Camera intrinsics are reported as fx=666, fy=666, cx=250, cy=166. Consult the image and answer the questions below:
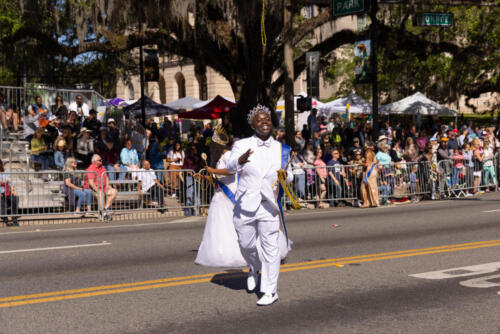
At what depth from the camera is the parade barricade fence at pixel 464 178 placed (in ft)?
60.5

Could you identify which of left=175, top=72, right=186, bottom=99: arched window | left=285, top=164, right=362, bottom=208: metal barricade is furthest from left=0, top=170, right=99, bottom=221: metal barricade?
left=175, top=72, right=186, bottom=99: arched window

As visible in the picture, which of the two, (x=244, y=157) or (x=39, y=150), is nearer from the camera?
(x=244, y=157)

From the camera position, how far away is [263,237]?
6.56m

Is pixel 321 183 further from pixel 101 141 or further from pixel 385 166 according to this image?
pixel 101 141

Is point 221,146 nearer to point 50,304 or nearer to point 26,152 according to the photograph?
point 50,304

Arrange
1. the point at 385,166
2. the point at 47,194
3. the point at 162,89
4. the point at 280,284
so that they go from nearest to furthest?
1. the point at 280,284
2. the point at 47,194
3. the point at 385,166
4. the point at 162,89

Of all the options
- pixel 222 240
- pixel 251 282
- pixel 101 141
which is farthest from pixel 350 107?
pixel 251 282

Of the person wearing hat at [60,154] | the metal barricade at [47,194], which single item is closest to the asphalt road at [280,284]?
the metal barricade at [47,194]

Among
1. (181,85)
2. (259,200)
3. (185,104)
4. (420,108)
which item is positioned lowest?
(259,200)

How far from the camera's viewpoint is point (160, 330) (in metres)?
5.51

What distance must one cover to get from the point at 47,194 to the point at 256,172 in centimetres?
859

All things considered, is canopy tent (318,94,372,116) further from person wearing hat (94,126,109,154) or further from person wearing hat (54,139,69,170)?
person wearing hat (54,139,69,170)

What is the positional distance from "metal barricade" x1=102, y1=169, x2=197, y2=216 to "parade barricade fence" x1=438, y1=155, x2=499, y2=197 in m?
7.17

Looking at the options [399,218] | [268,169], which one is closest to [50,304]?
[268,169]
